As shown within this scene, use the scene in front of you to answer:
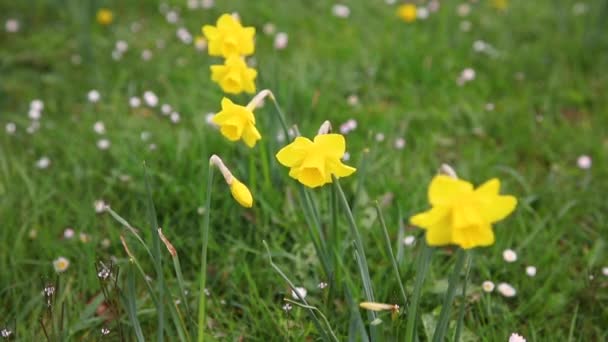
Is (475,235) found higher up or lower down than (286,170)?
higher up

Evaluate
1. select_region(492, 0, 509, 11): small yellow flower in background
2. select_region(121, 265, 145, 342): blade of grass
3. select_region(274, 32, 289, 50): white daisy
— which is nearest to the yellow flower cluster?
select_region(121, 265, 145, 342): blade of grass

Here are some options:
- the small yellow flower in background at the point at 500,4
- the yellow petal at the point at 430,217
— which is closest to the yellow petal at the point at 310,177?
the yellow petal at the point at 430,217

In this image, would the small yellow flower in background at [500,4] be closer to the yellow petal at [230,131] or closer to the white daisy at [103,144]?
the white daisy at [103,144]

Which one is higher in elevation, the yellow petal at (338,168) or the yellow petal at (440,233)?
the yellow petal at (440,233)

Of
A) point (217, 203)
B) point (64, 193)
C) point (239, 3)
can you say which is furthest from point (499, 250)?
point (239, 3)

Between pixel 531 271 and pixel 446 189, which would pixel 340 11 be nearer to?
pixel 531 271

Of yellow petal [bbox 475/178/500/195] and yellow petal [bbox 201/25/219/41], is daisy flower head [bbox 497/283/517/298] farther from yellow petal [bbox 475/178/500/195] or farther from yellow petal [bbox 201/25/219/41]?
yellow petal [bbox 201/25/219/41]

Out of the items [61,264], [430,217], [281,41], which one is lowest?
[61,264]

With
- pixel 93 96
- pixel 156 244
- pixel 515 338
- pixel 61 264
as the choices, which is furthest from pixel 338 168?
pixel 93 96
